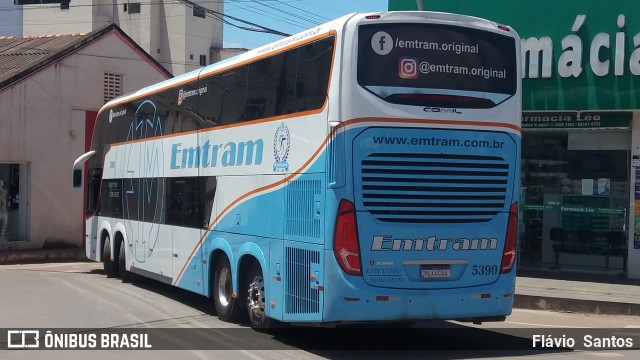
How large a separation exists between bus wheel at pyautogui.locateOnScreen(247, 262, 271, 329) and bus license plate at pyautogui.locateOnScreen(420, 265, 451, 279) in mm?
2458

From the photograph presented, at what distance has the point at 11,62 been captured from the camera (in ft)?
89.6

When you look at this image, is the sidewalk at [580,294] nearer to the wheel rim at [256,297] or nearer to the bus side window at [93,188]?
the wheel rim at [256,297]

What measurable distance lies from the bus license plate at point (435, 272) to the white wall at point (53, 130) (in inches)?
720

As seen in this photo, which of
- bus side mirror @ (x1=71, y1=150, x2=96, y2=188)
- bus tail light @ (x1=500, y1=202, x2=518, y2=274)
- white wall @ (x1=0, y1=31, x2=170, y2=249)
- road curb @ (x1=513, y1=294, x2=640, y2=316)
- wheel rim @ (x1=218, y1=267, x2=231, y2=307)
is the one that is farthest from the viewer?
white wall @ (x1=0, y1=31, x2=170, y2=249)

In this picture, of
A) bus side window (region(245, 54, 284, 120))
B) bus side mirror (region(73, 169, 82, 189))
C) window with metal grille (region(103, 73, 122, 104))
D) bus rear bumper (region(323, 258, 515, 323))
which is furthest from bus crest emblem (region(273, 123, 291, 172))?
window with metal grille (region(103, 73, 122, 104))

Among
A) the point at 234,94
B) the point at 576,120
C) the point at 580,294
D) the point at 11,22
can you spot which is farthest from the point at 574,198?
the point at 11,22

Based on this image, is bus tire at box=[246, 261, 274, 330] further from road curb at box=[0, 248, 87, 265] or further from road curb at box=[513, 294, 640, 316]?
road curb at box=[0, 248, 87, 265]

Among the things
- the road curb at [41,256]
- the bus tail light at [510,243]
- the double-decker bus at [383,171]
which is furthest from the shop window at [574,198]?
the road curb at [41,256]

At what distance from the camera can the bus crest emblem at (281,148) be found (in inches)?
412

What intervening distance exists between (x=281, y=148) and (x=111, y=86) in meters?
18.5

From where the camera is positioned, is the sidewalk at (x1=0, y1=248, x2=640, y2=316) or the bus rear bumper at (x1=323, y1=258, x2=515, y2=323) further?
the sidewalk at (x1=0, y1=248, x2=640, y2=316)

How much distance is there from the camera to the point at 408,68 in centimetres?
963

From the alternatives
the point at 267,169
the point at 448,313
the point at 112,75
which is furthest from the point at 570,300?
the point at 112,75

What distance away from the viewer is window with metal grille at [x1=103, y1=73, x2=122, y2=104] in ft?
90.2
